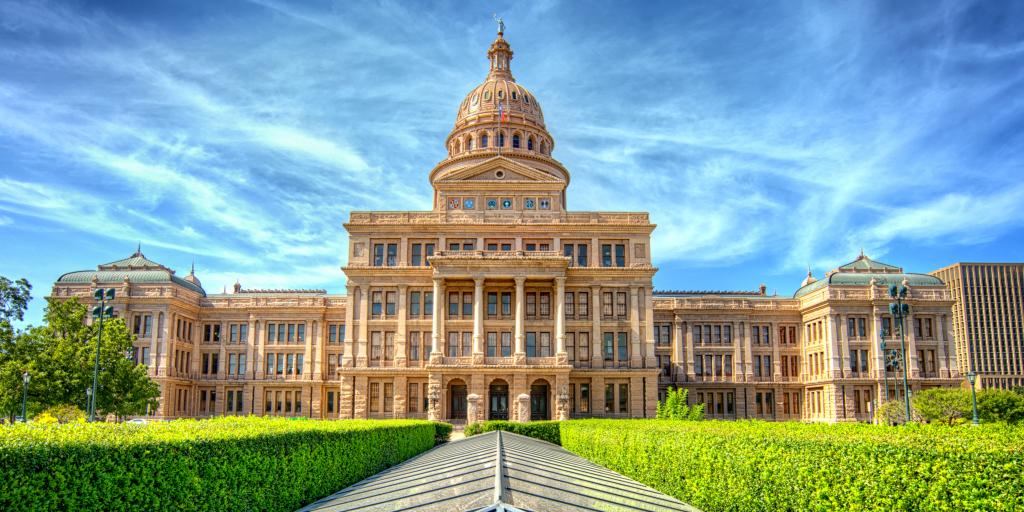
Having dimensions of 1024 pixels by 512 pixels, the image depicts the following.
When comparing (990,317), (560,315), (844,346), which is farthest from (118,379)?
(990,317)

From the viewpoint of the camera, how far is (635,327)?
206 feet

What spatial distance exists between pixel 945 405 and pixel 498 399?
103ft

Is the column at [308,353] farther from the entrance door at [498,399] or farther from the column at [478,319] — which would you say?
the entrance door at [498,399]

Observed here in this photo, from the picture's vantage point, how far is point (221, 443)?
1314cm

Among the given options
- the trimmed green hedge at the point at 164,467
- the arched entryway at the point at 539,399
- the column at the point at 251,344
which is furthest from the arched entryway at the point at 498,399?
the trimmed green hedge at the point at 164,467

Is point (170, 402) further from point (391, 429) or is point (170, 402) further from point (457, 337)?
point (391, 429)

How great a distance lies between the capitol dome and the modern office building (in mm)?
100229

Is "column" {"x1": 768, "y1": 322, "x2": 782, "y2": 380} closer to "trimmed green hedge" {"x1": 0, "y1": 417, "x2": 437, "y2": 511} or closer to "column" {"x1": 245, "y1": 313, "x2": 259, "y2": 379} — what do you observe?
"column" {"x1": 245, "y1": 313, "x2": 259, "y2": 379}

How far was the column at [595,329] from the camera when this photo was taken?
6225 cm

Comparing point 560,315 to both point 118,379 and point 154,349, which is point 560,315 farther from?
point 154,349

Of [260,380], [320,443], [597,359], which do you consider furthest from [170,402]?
[320,443]

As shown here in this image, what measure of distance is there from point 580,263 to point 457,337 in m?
11.9

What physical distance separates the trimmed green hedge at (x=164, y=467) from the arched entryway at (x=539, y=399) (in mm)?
42896

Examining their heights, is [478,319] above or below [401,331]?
above
